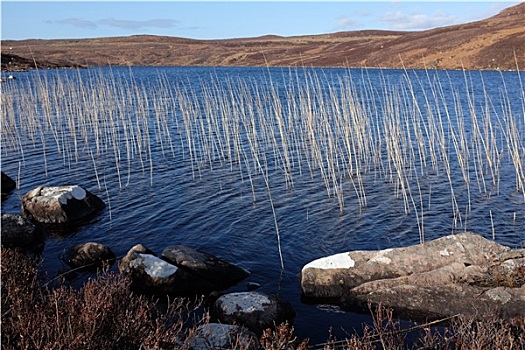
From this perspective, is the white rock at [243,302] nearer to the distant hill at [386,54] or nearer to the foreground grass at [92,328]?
the foreground grass at [92,328]

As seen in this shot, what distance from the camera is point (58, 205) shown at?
10852mm

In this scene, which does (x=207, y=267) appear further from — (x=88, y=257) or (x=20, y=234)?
(x=20, y=234)

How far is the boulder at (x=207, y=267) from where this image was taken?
807 cm

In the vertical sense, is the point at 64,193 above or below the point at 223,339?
above

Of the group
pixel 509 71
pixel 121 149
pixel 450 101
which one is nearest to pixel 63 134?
pixel 121 149

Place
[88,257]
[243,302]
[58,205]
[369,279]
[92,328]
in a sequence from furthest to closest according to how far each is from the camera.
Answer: [58,205] → [88,257] → [369,279] → [243,302] → [92,328]

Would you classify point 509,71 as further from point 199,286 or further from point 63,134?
point 199,286

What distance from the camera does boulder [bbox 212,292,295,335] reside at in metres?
6.72

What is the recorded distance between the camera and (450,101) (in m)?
29.3

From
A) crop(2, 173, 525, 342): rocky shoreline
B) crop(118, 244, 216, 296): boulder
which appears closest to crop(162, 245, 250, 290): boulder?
crop(2, 173, 525, 342): rocky shoreline

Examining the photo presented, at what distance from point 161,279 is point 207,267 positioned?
0.78 metres

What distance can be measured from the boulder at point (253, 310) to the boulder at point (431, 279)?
2.78 ft

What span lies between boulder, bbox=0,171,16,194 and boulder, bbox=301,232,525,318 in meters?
8.91

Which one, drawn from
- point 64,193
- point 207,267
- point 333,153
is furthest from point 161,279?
point 333,153
